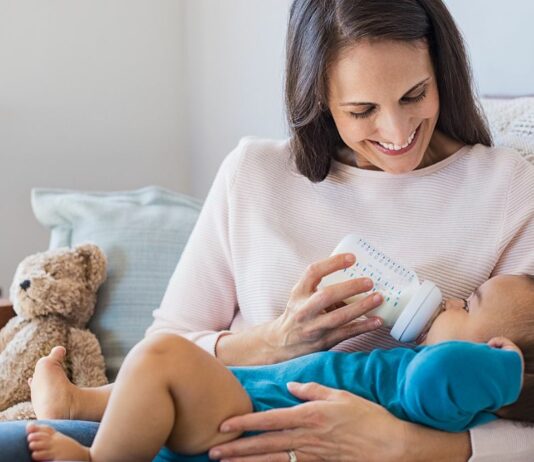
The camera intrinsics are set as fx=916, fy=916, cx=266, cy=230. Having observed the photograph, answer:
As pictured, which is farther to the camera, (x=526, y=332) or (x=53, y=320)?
(x=53, y=320)

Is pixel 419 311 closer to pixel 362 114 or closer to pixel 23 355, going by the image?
pixel 362 114

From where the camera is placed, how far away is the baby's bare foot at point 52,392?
55.9 inches

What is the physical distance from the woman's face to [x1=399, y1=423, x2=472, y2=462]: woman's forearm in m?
0.46

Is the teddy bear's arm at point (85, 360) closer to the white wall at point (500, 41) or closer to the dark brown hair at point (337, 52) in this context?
the dark brown hair at point (337, 52)

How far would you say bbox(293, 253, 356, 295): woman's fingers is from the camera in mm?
1352

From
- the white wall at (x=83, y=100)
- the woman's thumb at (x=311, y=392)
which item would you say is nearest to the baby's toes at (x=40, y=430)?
the woman's thumb at (x=311, y=392)

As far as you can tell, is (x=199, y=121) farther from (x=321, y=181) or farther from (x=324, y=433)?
(x=324, y=433)

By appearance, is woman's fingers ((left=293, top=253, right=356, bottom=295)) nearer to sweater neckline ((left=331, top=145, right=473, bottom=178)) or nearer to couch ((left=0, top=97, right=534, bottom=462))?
sweater neckline ((left=331, top=145, right=473, bottom=178))

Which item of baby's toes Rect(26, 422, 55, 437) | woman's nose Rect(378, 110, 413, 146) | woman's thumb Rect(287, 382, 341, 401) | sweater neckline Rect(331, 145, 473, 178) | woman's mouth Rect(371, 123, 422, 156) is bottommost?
baby's toes Rect(26, 422, 55, 437)

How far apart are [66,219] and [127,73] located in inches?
38.4

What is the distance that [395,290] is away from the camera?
135 cm

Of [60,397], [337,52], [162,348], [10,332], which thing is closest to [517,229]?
[337,52]

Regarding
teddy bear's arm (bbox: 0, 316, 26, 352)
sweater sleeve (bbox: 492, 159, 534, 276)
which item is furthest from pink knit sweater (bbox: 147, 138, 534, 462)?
teddy bear's arm (bbox: 0, 316, 26, 352)

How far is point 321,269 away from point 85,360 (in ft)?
2.47
